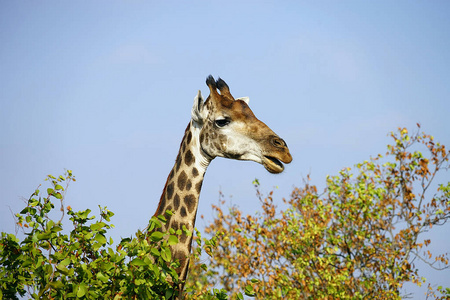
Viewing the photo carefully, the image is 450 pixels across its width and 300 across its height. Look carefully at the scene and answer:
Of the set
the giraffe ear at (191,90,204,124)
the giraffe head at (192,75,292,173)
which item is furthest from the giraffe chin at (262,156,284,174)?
the giraffe ear at (191,90,204,124)

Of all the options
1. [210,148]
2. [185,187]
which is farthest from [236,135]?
[185,187]

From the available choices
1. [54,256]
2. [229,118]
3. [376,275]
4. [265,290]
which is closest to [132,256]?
[54,256]

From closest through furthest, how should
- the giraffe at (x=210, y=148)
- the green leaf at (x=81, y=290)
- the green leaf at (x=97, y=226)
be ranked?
1. the green leaf at (x=81, y=290)
2. the green leaf at (x=97, y=226)
3. the giraffe at (x=210, y=148)

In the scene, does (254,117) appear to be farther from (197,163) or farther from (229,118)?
(197,163)

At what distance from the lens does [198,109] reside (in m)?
8.16

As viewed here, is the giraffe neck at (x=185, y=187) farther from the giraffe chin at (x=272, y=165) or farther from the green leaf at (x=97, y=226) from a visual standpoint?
the green leaf at (x=97, y=226)

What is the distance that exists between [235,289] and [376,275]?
499 centimetres

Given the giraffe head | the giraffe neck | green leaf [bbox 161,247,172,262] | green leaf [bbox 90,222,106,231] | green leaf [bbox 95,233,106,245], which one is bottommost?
green leaf [bbox 161,247,172,262]

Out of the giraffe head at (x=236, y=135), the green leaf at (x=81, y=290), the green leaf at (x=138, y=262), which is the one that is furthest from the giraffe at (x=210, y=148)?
the green leaf at (x=81, y=290)

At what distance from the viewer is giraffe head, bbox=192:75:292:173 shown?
7.76 m

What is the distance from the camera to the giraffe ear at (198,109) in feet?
26.5

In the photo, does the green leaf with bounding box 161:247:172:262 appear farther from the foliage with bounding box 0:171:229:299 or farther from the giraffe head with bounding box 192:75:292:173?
the giraffe head with bounding box 192:75:292:173

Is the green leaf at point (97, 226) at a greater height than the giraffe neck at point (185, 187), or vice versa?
the giraffe neck at point (185, 187)

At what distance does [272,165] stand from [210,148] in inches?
38.2
